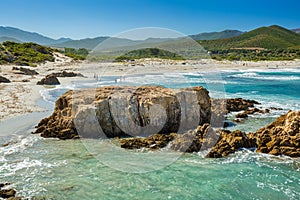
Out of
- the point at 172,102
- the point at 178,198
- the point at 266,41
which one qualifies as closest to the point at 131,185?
the point at 178,198

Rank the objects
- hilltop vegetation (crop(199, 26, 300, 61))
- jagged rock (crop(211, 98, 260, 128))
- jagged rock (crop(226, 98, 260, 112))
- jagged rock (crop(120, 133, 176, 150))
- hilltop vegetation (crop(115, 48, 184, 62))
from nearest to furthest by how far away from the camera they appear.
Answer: jagged rock (crop(120, 133, 176, 150))
jagged rock (crop(211, 98, 260, 128))
jagged rock (crop(226, 98, 260, 112))
hilltop vegetation (crop(115, 48, 184, 62))
hilltop vegetation (crop(199, 26, 300, 61))

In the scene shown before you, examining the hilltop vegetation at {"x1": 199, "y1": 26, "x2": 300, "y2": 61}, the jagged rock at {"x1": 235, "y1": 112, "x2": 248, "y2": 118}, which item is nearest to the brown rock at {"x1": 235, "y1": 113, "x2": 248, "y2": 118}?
the jagged rock at {"x1": 235, "y1": 112, "x2": 248, "y2": 118}

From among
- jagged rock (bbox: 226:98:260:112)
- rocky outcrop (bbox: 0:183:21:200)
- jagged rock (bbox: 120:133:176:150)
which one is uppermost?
jagged rock (bbox: 226:98:260:112)

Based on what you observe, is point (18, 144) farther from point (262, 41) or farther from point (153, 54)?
point (262, 41)

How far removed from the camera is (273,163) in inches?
472

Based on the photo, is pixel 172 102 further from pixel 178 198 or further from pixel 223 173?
pixel 178 198

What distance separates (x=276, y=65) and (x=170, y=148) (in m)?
72.9

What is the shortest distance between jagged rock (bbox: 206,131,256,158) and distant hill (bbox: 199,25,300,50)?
457 ft

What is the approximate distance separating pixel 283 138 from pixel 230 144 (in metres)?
2.35

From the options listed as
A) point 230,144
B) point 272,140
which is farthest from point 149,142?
point 272,140

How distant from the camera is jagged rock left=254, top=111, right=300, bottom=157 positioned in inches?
502

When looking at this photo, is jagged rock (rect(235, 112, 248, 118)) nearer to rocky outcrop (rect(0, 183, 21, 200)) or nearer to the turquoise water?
the turquoise water

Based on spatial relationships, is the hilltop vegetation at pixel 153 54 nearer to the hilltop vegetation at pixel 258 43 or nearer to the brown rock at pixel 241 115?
the hilltop vegetation at pixel 258 43

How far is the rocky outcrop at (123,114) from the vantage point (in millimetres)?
15469
